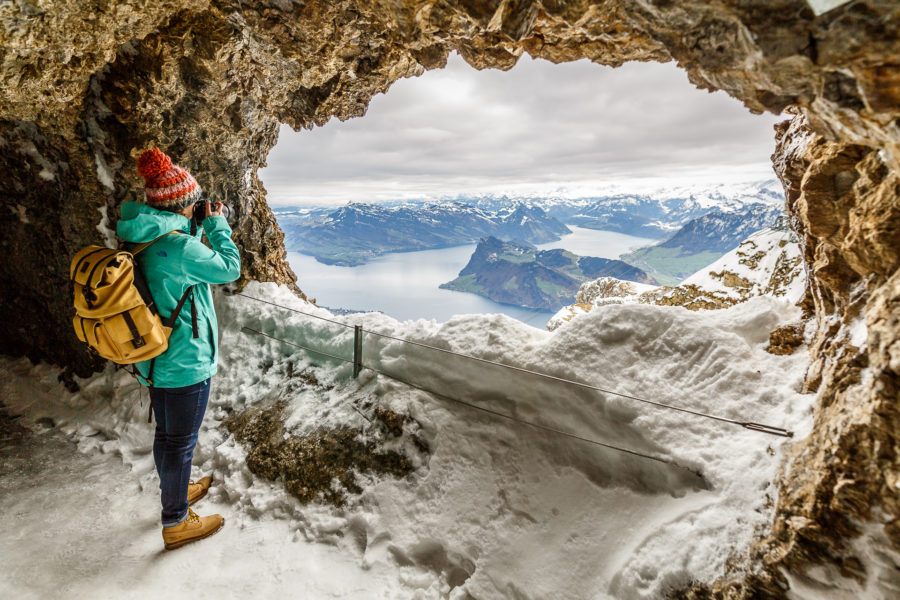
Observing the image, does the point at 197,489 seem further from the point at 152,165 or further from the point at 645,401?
the point at 645,401

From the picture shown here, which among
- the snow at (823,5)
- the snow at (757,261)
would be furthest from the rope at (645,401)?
the snow at (757,261)

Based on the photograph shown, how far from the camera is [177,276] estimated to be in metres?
3.07

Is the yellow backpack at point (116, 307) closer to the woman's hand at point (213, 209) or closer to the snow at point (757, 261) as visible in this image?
the woman's hand at point (213, 209)

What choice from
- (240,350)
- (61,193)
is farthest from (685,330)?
(61,193)

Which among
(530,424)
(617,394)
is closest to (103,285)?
(530,424)

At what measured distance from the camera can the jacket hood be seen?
2.87 metres

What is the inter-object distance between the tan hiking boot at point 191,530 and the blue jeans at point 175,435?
98mm

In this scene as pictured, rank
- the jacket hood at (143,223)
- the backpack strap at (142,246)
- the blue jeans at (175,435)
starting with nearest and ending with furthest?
the jacket hood at (143,223), the backpack strap at (142,246), the blue jeans at (175,435)

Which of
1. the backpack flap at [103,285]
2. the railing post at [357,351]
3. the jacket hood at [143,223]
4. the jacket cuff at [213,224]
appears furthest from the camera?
the railing post at [357,351]

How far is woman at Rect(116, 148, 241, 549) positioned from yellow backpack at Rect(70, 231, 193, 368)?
0.48 ft

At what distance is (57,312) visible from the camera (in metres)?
6.20

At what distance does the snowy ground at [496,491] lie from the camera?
3.03 m

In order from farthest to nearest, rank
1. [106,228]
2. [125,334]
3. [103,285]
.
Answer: [106,228]
[125,334]
[103,285]

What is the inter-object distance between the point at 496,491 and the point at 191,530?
2.96 meters
